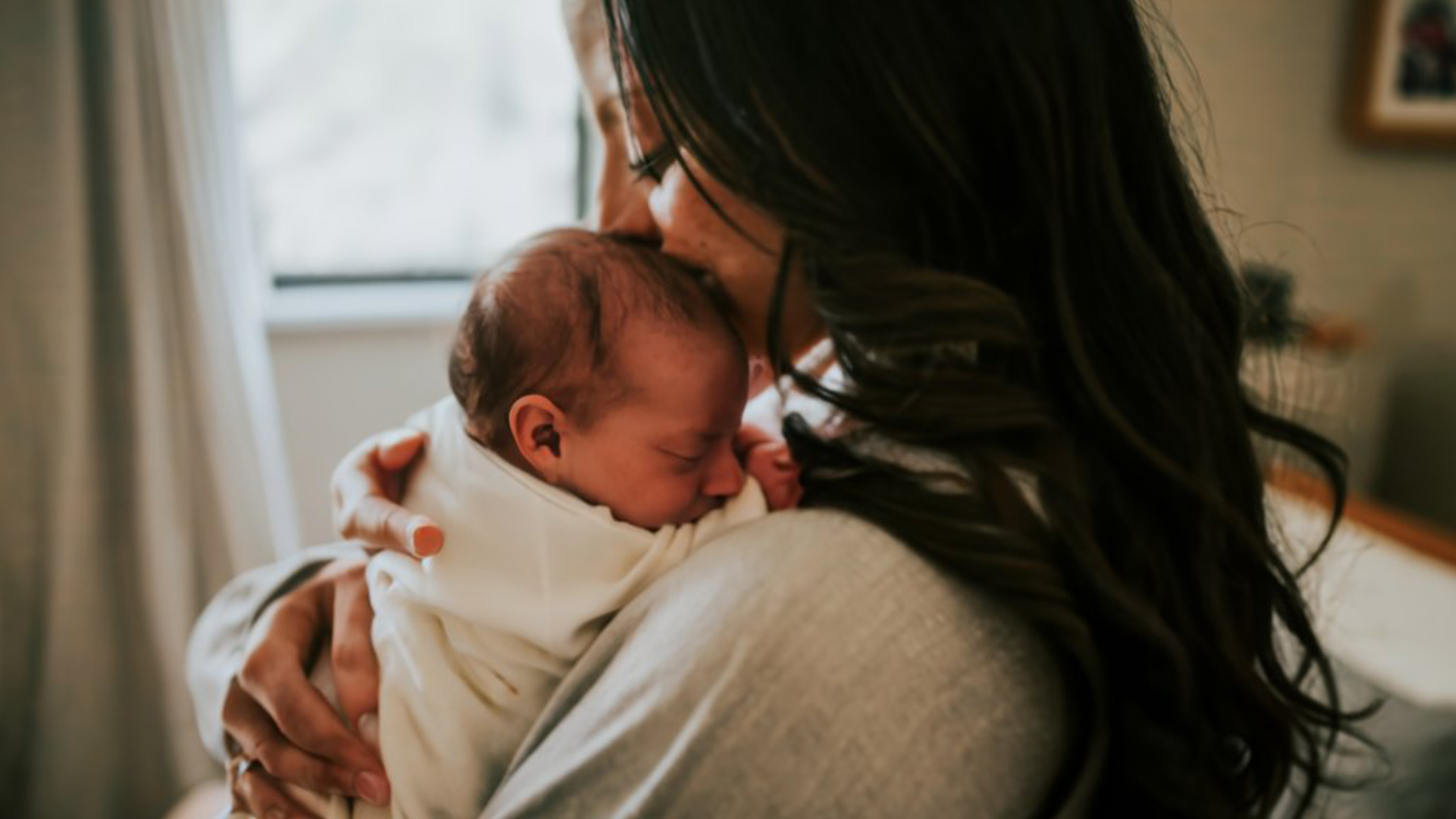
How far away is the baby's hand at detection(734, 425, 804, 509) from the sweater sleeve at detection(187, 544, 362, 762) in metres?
0.53

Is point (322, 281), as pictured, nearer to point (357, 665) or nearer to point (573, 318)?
point (357, 665)

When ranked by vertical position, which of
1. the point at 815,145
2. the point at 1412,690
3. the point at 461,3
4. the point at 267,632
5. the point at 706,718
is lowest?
the point at 1412,690

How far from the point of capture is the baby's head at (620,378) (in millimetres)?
722

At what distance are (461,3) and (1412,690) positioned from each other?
8.10 ft

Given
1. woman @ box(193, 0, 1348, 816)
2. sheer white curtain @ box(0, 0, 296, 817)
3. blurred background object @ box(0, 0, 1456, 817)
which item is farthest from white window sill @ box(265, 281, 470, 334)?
woman @ box(193, 0, 1348, 816)

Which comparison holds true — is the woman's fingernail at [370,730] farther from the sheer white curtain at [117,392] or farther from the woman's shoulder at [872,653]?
the sheer white curtain at [117,392]

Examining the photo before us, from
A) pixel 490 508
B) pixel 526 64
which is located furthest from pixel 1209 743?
pixel 526 64

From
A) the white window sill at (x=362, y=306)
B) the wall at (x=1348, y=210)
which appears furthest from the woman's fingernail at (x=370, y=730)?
the wall at (x=1348, y=210)

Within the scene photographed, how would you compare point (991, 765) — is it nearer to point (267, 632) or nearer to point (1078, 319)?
point (1078, 319)

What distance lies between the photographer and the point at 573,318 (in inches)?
28.7

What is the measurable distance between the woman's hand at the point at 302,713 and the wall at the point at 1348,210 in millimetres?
2605

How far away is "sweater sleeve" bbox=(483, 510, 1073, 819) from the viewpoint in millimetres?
525

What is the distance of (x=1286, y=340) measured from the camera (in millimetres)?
910

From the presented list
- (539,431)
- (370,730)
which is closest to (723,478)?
(539,431)
